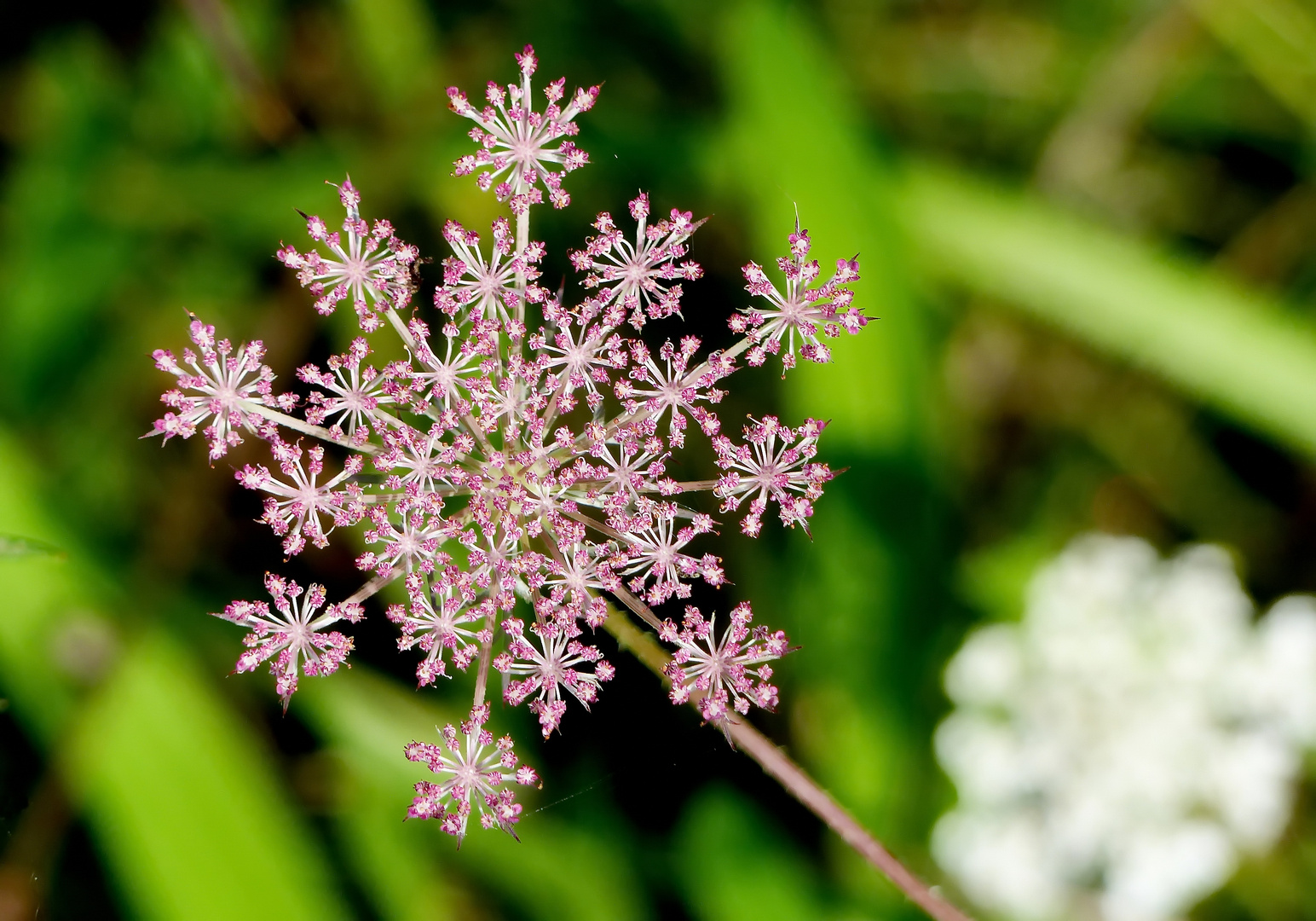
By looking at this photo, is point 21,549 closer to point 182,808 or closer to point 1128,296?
point 182,808

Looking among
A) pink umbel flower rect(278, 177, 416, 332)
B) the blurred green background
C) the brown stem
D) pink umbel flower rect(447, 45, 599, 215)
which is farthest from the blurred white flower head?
pink umbel flower rect(278, 177, 416, 332)

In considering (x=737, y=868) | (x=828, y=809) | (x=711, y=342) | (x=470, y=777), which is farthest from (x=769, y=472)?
(x=737, y=868)

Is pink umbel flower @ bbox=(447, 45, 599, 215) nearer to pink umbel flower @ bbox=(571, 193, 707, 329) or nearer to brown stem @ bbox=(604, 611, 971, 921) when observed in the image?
pink umbel flower @ bbox=(571, 193, 707, 329)

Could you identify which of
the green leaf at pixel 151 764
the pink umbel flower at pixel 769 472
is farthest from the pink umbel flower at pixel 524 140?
the green leaf at pixel 151 764

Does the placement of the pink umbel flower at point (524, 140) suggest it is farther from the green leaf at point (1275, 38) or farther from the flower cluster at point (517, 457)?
the green leaf at point (1275, 38)

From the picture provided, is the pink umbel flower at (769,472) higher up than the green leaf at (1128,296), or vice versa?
the green leaf at (1128,296)

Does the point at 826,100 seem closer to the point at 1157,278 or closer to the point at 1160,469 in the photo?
the point at 1157,278

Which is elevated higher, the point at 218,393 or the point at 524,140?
the point at 524,140
